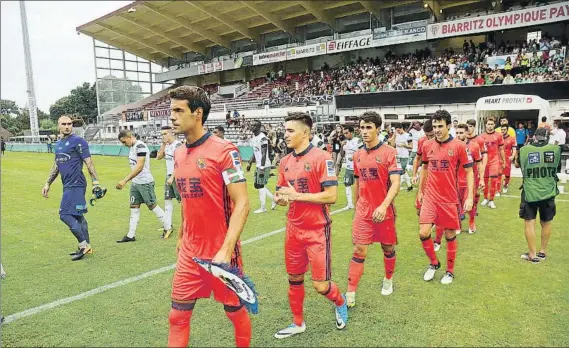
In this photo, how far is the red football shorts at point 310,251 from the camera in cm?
375

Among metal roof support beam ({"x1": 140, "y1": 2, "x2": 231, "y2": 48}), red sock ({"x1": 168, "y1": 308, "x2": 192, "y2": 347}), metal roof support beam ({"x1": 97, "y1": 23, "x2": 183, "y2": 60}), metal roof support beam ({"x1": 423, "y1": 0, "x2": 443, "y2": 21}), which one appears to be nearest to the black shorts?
red sock ({"x1": 168, "y1": 308, "x2": 192, "y2": 347})

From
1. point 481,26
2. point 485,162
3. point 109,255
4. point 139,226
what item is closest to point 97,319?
point 109,255

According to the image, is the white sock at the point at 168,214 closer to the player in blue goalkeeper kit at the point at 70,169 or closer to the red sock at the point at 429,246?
the player in blue goalkeeper kit at the point at 70,169

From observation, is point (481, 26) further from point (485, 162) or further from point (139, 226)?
point (139, 226)

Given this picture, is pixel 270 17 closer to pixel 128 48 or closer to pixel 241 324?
pixel 128 48

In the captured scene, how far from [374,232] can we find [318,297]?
1078 mm

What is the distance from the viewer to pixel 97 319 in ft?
14.6

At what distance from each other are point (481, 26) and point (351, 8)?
11441 mm

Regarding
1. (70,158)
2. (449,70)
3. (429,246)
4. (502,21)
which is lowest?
(429,246)

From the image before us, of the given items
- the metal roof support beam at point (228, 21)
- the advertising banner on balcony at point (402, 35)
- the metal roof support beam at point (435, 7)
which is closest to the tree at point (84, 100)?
the metal roof support beam at point (228, 21)

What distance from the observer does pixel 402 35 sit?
2894 cm

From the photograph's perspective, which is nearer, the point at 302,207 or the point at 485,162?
the point at 302,207

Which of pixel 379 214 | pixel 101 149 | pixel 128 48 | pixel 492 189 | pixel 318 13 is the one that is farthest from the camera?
pixel 128 48

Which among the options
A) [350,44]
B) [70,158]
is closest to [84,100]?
[350,44]
